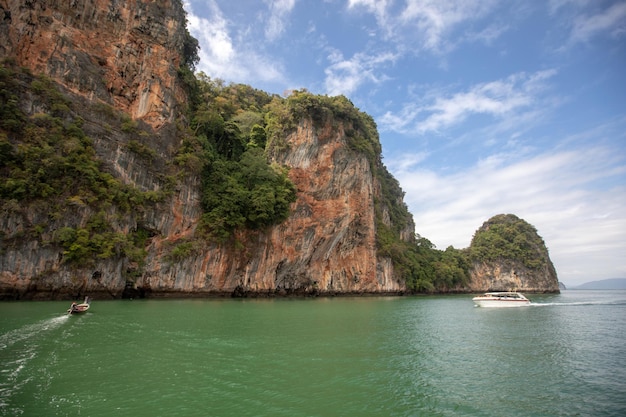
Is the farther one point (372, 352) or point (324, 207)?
point (324, 207)

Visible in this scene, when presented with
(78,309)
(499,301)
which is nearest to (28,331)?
(78,309)

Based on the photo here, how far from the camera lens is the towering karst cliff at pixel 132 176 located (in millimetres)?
22812

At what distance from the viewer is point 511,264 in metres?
74.8

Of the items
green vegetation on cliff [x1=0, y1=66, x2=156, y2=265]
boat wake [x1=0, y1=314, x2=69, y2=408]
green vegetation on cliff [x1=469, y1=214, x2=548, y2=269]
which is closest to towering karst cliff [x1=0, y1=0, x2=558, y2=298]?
green vegetation on cliff [x1=0, y1=66, x2=156, y2=265]

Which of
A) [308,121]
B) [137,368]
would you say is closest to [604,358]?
[137,368]

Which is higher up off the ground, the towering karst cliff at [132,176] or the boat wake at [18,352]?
the towering karst cliff at [132,176]

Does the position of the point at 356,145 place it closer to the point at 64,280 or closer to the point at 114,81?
the point at 114,81

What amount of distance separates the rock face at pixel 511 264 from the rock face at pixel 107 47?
66971 mm

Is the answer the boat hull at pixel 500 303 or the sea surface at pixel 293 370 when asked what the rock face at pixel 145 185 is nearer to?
the sea surface at pixel 293 370

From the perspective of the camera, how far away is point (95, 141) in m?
26.4

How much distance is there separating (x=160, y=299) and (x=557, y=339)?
2653 cm

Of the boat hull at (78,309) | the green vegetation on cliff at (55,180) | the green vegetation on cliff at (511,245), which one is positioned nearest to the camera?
the boat hull at (78,309)

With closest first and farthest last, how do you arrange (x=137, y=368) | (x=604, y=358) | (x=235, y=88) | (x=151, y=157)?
(x=137, y=368)
(x=604, y=358)
(x=151, y=157)
(x=235, y=88)

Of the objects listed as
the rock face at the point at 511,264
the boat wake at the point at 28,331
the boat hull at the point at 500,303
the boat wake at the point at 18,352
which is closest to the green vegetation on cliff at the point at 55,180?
the boat wake at the point at 28,331
